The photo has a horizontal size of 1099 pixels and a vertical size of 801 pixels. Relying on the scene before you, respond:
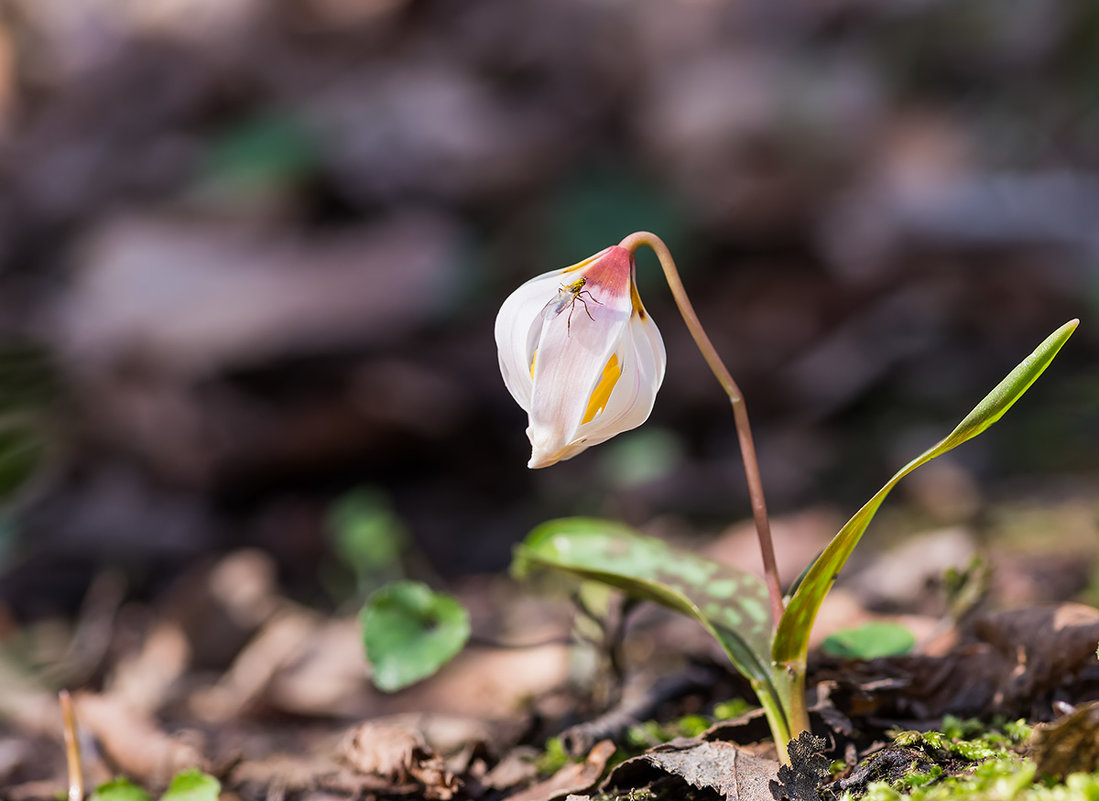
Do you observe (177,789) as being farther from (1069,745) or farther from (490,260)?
(490,260)

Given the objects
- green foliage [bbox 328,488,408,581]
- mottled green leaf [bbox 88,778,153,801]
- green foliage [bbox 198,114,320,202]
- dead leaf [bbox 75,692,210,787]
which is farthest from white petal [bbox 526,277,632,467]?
green foliage [bbox 198,114,320,202]

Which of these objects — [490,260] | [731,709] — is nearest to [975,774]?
[731,709]

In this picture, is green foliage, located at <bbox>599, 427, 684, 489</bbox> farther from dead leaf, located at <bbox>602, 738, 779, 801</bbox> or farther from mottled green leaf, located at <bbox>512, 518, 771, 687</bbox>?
dead leaf, located at <bbox>602, 738, 779, 801</bbox>

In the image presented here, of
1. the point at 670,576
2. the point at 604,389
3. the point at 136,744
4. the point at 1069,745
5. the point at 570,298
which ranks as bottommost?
the point at 136,744

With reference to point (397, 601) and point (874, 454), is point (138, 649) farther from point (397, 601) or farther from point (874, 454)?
point (874, 454)

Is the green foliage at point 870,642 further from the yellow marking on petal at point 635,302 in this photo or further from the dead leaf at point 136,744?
the dead leaf at point 136,744

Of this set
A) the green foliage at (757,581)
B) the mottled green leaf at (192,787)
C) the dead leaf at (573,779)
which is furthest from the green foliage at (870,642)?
the mottled green leaf at (192,787)

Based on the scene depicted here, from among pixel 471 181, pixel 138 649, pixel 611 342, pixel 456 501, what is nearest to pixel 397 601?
pixel 611 342
